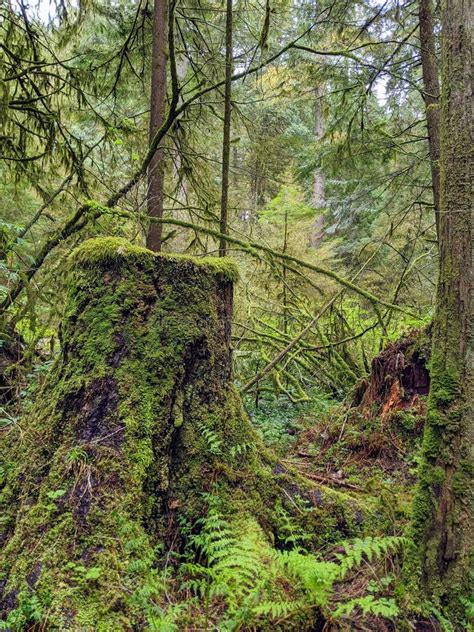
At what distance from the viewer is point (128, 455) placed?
2.34m

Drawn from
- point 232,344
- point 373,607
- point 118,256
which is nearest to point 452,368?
point 373,607

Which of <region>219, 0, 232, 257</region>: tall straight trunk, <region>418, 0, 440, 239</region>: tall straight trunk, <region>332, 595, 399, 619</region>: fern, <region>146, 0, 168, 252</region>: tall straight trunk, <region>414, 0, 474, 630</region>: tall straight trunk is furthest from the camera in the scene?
<region>418, 0, 440, 239</region>: tall straight trunk

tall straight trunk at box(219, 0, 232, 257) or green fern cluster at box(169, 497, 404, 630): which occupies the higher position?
tall straight trunk at box(219, 0, 232, 257)

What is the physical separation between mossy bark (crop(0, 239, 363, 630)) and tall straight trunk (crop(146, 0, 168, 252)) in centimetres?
208

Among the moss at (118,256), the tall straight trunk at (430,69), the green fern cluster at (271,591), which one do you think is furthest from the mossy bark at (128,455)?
the tall straight trunk at (430,69)

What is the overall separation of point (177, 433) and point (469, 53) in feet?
9.00

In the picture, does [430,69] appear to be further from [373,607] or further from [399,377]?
[373,607]

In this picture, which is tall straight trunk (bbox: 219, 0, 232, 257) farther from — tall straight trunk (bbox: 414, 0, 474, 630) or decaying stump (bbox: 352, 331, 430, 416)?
tall straight trunk (bbox: 414, 0, 474, 630)

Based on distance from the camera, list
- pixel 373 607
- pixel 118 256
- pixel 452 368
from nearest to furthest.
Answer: pixel 373 607
pixel 452 368
pixel 118 256

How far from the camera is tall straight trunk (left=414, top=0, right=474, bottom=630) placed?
213cm

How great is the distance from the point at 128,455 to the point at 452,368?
1809 millimetres

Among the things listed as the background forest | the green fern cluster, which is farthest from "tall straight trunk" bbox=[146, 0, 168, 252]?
the green fern cluster

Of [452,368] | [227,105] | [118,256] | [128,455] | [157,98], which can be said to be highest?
[157,98]

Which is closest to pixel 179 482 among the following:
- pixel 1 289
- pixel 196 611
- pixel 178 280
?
pixel 196 611
